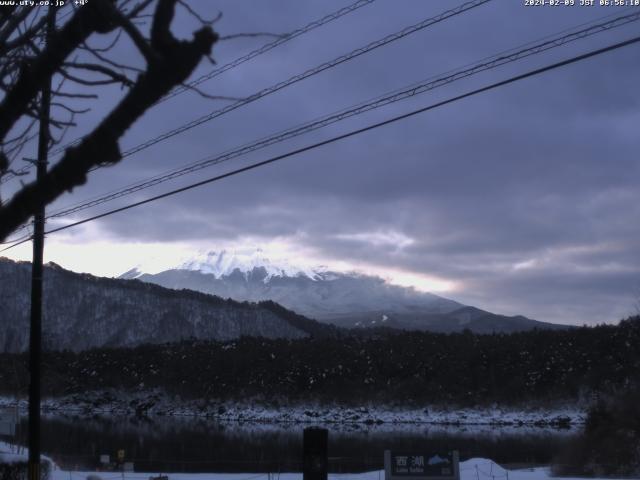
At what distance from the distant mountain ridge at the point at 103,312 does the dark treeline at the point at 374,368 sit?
40407mm

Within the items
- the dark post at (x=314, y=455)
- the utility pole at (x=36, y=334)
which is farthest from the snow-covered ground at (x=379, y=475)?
the dark post at (x=314, y=455)

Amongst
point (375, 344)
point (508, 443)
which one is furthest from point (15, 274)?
point (508, 443)

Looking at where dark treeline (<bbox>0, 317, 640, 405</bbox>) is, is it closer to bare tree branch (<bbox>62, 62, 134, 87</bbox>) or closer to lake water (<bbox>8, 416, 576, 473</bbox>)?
lake water (<bbox>8, 416, 576, 473</bbox>)

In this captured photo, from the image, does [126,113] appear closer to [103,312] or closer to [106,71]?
[106,71]

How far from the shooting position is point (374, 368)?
102 meters

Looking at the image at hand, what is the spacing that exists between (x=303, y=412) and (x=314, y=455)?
80.4 meters

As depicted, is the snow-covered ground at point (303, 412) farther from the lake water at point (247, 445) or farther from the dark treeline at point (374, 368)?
the lake water at point (247, 445)

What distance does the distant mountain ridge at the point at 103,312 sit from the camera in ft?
507

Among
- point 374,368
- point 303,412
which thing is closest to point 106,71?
point 303,412

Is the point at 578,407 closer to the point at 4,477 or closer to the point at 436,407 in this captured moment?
the point at 436,407

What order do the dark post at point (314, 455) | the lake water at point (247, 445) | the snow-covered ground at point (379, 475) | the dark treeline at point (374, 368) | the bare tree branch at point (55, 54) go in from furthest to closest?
the dark treeline at point (374, 368), the lake water at point (247, 445), the snow-covered ground at point (379, 475), the dark post at point (314, 455), the bare tree branch at point (55, 54)

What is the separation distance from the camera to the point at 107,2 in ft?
17.6

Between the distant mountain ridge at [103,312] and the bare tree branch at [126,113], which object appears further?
the distant mountain ridge at [103,312]

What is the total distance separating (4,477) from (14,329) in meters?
145
